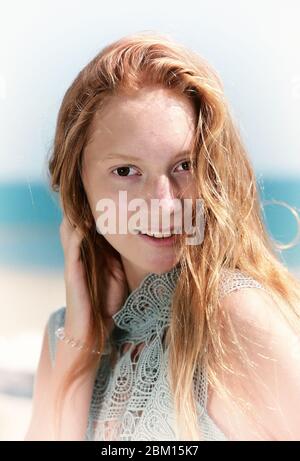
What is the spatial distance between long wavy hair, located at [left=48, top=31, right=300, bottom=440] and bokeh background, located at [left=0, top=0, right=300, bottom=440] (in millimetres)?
146

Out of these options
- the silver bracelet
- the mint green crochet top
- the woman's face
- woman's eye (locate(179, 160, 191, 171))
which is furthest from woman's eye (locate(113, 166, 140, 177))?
the silver bracelet

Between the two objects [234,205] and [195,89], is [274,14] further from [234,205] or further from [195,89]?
[234,205]

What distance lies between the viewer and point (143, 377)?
1328mm

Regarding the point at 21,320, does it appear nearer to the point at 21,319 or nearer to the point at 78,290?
the point at 21,319

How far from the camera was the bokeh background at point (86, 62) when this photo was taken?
4.98 ft

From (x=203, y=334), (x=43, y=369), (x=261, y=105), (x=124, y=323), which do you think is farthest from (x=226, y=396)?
(x=261, y=105)

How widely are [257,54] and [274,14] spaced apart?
0.11 metres

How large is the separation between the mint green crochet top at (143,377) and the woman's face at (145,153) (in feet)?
0.36

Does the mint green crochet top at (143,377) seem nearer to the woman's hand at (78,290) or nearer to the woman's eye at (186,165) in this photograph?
the woman's hand at (78,290)

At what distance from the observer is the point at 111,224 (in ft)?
4.48

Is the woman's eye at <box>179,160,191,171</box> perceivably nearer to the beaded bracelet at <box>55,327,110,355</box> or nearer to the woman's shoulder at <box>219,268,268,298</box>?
the woman's shoulder at <box>219,268,268,298</box>

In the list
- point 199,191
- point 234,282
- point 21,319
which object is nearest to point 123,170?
point 199,191

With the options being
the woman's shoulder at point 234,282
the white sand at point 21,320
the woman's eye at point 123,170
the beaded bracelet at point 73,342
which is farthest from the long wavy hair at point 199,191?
the white sand at point 21,320
